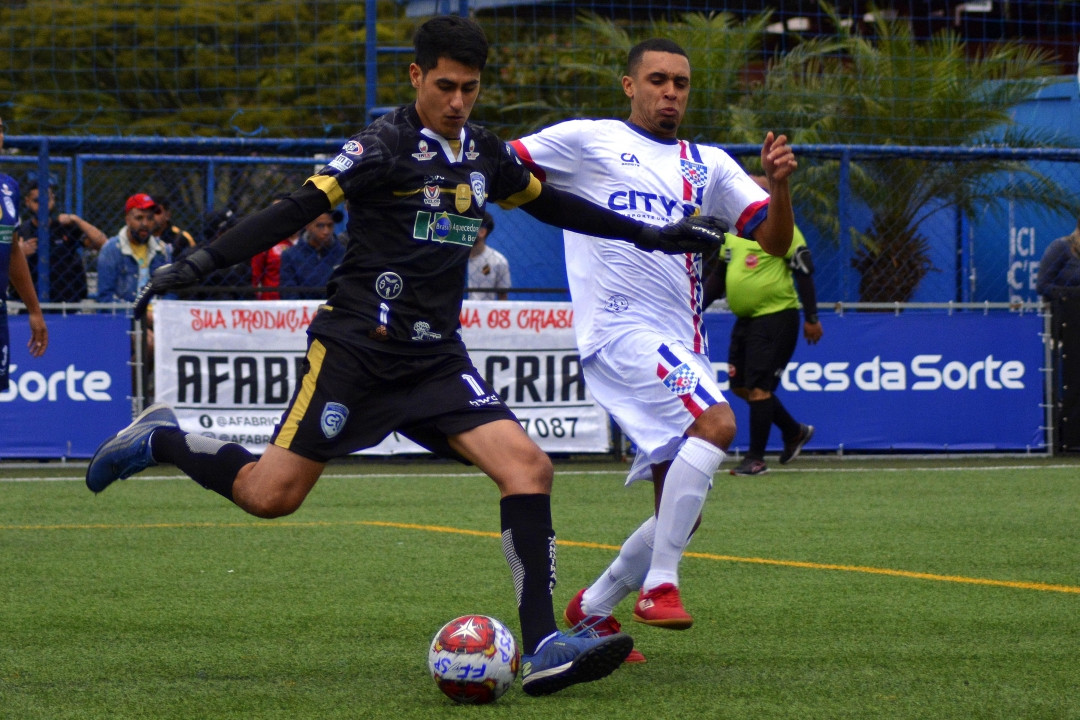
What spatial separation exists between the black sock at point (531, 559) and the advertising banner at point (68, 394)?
748 cm

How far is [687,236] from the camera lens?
4.90 metres

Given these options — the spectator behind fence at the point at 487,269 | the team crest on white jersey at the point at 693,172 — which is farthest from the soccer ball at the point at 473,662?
the spectator behind fence at the point at 487,269

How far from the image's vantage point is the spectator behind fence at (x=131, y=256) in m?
11.8

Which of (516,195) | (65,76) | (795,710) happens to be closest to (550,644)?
(795,710)

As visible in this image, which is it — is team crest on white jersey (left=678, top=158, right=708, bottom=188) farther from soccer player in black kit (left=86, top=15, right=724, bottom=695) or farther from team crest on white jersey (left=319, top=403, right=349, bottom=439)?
team crest on white jersey (left=319, top=403, right=349, bottom=439)

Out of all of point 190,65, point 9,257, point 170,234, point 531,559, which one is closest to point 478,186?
point 531,559

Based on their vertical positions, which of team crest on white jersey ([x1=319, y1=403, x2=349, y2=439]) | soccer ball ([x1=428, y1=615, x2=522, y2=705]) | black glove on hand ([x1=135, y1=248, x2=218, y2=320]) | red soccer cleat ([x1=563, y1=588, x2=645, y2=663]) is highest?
black glove on hand ([x1=135, y1=248, x2=218, y2=320])

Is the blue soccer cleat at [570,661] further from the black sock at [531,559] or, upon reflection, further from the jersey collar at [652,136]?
the jersey collar at [652,136]

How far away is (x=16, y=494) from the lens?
9922mm

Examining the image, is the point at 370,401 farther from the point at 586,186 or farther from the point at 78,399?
the point at 78,399

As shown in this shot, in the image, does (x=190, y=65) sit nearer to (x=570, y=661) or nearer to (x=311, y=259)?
(x=311, y=259)

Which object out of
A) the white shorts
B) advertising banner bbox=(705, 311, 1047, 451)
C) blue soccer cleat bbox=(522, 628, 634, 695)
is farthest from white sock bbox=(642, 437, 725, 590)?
advertising banner bbox=(705, 311, 1047, 451)

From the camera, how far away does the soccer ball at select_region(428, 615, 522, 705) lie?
4250 millimetres

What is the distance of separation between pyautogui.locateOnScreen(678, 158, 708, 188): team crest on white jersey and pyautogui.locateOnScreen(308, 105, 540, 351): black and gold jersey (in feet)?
3.99
